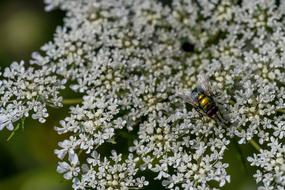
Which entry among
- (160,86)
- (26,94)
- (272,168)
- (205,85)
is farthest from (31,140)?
(272,168)

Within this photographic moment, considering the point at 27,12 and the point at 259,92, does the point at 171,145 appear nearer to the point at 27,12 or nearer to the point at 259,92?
the point at 259,92

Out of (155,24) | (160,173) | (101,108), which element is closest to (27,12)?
(155,24)

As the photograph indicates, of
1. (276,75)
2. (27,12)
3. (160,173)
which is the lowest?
(160,173)

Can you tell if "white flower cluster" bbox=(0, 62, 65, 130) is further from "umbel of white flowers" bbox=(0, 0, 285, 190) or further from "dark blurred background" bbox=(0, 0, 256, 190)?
"dark blurred background" bbox=(0, 0, 256, 190)

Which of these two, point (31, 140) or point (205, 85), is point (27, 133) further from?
point (205, 85)

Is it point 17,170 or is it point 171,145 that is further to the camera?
point 17,170

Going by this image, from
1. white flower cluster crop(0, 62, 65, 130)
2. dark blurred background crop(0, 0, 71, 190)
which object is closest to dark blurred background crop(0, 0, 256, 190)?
dark blurred background crop(0, 0, 71, 190)

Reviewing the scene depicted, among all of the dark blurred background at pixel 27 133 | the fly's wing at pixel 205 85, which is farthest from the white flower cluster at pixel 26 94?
the fly's wing at pixel 205 85
